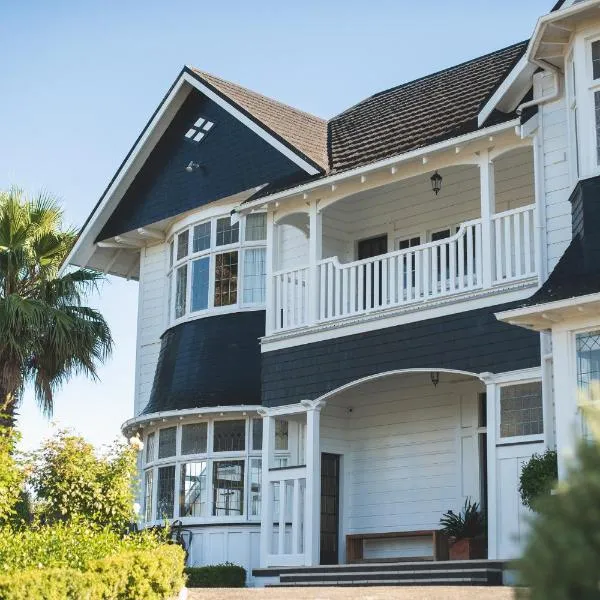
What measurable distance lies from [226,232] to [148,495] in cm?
534

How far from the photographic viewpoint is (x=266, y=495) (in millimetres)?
19141

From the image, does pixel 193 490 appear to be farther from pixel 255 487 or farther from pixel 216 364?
pixel 216 364

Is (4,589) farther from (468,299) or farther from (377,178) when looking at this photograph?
(377,178)

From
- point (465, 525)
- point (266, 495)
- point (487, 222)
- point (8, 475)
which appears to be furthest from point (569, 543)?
point (266, 495)

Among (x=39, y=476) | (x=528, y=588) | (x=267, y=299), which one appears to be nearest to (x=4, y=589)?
(x=39, y=476)

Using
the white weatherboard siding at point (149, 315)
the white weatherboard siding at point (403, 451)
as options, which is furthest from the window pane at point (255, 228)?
the white weatherboard siding at point (403, 451)

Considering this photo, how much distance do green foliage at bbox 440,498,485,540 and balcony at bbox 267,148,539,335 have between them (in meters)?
3.25

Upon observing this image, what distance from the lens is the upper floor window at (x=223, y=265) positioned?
71.3 feet

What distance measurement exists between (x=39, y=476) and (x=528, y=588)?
537 inches

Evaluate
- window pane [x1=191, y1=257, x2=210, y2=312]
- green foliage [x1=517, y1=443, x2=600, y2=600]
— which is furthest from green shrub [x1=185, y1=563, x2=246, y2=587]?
green foliage [x1=517, y1=443, x2=600, y2=600]

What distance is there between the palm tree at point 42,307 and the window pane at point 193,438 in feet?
14.0

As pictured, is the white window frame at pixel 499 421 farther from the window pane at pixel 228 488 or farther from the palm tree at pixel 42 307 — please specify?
the palm tree at pixel 42 307

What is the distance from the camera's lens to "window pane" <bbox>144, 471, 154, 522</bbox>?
880 inches

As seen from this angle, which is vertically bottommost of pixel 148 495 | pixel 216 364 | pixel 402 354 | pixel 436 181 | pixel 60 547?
pixel 60 547
